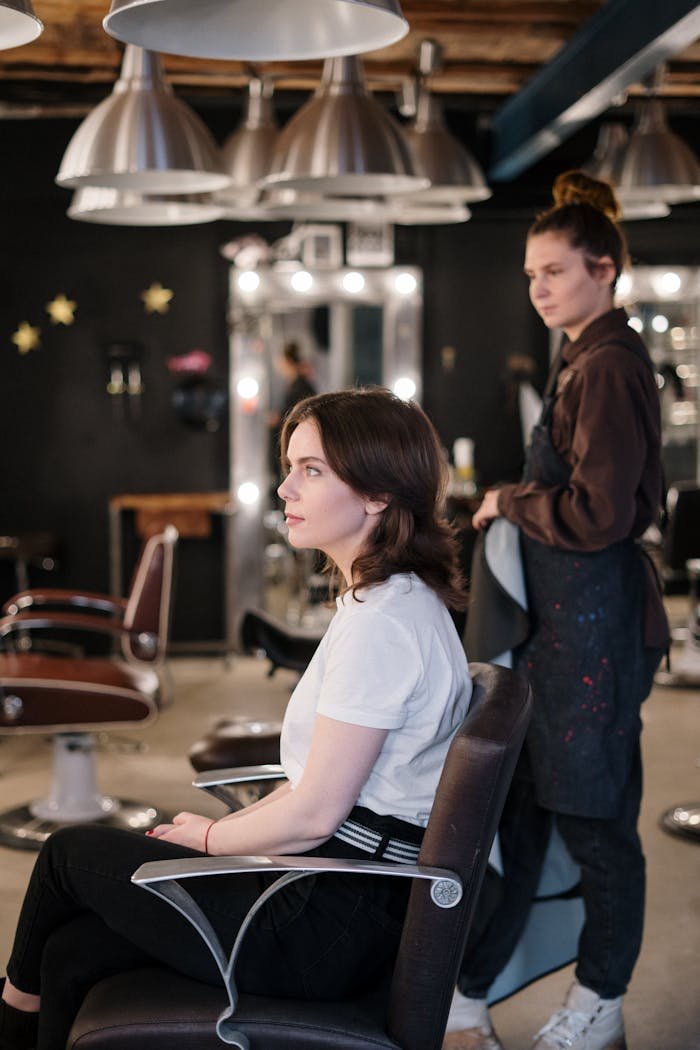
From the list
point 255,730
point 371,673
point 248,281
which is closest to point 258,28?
point 371,673

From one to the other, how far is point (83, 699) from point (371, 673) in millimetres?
2292

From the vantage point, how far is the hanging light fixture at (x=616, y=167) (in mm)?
5761

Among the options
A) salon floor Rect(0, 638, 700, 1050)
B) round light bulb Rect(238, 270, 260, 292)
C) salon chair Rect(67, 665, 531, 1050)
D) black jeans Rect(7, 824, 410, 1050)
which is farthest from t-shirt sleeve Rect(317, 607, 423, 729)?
round light bulb Rect(238, 270, 260, 292)

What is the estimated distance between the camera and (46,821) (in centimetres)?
407

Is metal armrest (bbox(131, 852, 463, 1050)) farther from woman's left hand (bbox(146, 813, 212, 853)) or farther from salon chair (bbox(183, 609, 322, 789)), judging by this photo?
salon chair (bbox(183, 609, 322, 789))

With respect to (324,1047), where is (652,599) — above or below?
above

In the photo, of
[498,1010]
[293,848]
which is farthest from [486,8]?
[293,848]

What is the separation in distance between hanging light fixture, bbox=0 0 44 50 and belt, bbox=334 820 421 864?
1.16m

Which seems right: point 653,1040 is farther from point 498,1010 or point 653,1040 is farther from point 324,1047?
point 324,1047

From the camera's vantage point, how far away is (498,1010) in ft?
9.22

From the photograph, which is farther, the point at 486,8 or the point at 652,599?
the point at 486,8

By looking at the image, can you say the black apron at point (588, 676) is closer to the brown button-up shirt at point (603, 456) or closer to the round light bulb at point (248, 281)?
the brown button-up shirt at point (603, 456)

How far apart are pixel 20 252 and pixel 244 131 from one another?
2.71 meters

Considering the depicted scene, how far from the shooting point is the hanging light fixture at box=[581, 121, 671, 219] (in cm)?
576
